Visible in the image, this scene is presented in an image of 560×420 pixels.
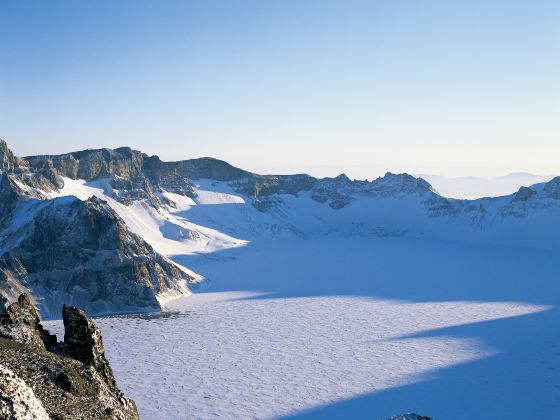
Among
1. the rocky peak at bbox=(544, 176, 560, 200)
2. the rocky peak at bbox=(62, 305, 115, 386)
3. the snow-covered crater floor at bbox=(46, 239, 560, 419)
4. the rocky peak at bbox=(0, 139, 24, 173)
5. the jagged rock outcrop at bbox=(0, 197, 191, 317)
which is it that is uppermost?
the rocky peak at bbox=(544, 176, 560, 200)

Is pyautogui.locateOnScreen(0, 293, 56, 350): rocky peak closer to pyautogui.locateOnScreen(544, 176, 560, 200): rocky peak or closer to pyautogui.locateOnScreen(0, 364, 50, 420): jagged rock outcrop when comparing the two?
pyautogui.locateOnScreen(0, 364, 50, 420): jagged rock outcrop

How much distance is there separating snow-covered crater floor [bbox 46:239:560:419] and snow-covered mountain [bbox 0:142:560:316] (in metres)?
8.79

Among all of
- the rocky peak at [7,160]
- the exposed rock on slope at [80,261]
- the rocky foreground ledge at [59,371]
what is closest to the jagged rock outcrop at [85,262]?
the exposed rock on slope at [80,261]

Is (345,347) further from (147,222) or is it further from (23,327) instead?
(147,222)

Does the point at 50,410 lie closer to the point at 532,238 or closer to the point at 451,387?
the point at 451,387

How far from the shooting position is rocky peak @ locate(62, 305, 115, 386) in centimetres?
1811

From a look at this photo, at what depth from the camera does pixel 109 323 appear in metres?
63.7

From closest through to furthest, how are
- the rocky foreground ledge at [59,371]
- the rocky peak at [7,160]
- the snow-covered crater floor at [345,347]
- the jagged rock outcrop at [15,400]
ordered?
the jagged rock outcrop at [15,400]
the rocky foreground ledge at [59,371]
the snow-covered crater floor at [345,347]
the rocky peak at [7,160]

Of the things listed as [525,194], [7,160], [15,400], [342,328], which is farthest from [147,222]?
[15,400]

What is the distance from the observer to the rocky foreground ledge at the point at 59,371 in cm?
1266

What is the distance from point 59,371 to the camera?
14.2 meters

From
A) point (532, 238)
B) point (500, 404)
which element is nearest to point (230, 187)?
point (532, 238)

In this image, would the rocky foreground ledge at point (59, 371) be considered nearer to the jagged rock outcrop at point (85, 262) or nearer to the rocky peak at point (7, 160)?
the jagged rock outcrop at point (85, 262)

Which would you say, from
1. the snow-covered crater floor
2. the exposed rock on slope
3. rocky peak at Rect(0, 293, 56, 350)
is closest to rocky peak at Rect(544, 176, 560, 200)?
the snow-covered crater floor
